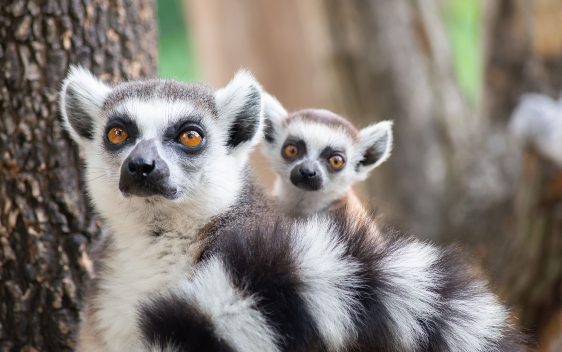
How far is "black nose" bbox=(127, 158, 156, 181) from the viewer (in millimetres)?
1825

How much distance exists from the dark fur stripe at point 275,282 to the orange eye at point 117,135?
2.38ft

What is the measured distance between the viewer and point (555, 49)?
4246 mm

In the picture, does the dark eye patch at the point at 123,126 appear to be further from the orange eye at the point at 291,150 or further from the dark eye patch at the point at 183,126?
the orange eye at the point at 291,150

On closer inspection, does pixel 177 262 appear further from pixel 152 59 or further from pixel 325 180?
pixel 152 59

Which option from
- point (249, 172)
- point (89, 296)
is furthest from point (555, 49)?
point (89, 296)

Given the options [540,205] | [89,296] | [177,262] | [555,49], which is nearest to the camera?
[177,262]

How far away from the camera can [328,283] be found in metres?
1.57

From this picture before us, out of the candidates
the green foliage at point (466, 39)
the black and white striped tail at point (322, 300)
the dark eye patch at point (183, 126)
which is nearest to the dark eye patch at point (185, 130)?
the dark eye patch at point (183, 126)

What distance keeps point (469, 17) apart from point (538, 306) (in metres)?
5.81

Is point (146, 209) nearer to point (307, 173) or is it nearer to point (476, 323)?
point (307, 173)

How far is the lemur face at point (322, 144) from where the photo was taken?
2.88m

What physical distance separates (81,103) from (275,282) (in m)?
1.23

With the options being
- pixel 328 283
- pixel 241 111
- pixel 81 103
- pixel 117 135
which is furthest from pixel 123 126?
pixel 328 283

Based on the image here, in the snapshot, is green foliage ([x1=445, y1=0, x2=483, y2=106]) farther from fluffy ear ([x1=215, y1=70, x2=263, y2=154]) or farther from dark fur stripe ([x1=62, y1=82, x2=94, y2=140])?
dark fur stripe ([x1=62, y1=82, x2=94, y2=140])
